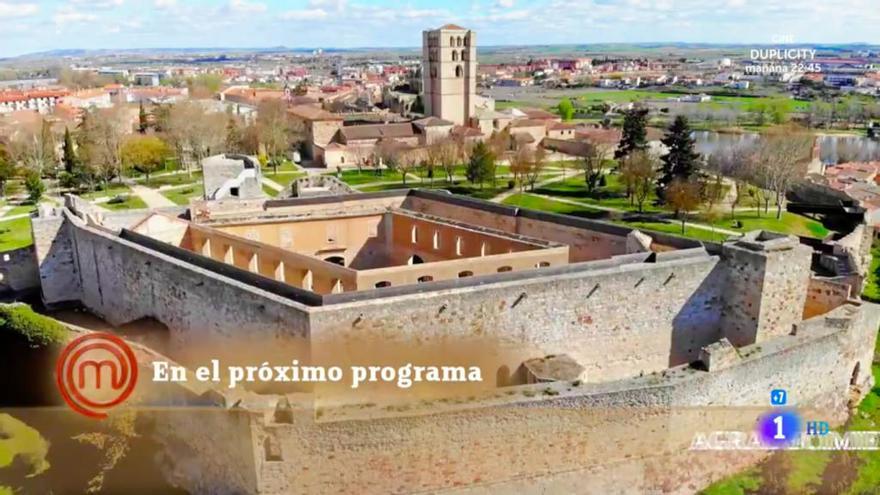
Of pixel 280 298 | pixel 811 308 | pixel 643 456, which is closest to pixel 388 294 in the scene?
pixel 280 298

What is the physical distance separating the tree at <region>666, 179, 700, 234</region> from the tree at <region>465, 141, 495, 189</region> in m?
11.5

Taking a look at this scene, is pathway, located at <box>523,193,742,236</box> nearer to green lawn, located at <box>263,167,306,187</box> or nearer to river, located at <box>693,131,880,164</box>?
green lawn, located at <box>263,167,306,187</box>

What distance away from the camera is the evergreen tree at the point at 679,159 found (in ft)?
123

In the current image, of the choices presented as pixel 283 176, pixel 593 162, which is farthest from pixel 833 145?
pixel 283 176

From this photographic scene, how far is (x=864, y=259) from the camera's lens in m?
26.9

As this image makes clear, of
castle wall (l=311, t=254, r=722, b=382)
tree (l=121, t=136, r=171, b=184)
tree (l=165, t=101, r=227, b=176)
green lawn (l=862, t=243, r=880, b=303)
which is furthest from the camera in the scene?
tree (l=165, t=101, r=227, b=176)

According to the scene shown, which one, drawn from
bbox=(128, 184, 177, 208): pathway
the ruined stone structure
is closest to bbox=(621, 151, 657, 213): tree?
the ruined stone structure

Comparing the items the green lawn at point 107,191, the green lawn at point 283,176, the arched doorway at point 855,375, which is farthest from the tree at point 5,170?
the arched doorway at point 855,375

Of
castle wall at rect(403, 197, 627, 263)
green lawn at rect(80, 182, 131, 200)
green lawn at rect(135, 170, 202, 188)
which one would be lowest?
green lawn at rect(80, 182, 131, 200)

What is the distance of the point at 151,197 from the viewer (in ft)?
127

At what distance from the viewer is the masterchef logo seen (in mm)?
13531

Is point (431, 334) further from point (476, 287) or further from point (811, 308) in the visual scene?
point (811, 308)

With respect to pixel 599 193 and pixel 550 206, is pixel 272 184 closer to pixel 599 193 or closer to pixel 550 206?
pixel 550 206

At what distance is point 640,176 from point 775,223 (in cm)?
691
